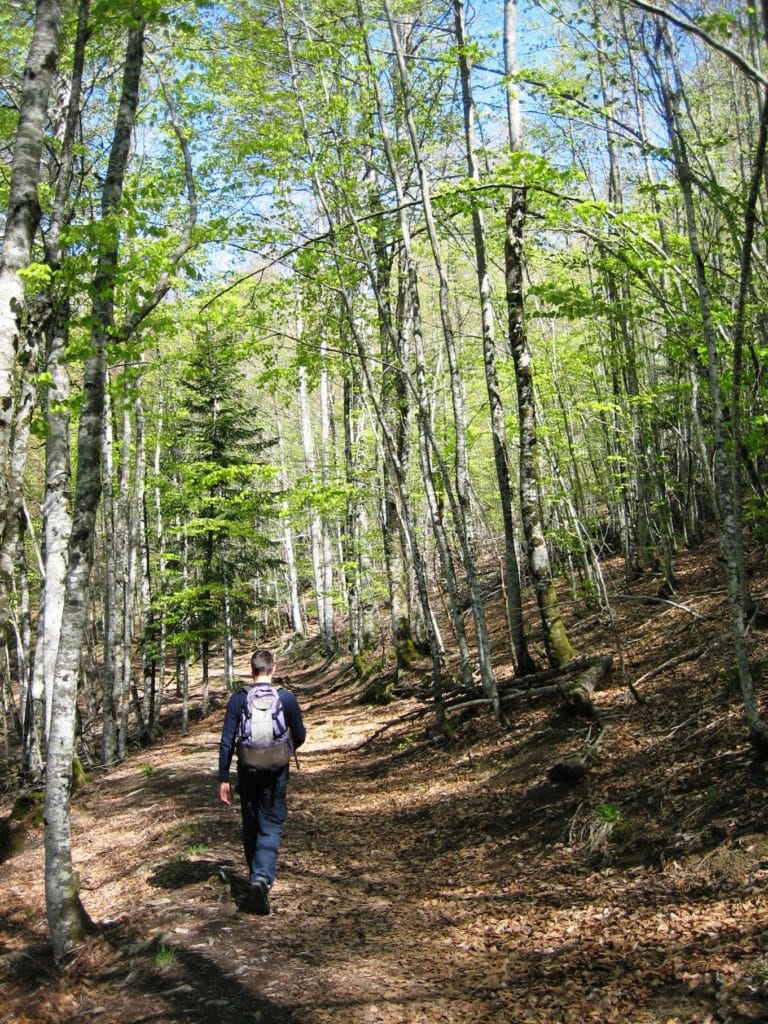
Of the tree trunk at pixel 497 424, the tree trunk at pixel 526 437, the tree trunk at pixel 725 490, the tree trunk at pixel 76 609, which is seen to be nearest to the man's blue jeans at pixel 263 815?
the tree trunk at pixel 76 609

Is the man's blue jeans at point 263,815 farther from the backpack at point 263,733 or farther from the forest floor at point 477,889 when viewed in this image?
the forest floor at point 477,889

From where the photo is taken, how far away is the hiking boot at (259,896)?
4930mm

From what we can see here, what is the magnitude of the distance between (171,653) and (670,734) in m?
31.0

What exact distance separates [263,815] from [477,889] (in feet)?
5.81

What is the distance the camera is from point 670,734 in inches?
248

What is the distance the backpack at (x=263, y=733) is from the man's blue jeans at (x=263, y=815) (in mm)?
99

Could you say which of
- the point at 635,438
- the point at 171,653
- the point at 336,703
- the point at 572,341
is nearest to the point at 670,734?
the point at 635,438

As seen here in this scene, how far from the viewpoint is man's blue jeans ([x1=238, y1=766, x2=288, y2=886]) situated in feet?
16.3

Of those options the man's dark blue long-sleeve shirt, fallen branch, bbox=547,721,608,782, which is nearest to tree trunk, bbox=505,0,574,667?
fallen branch, bbox=547,721,608,782

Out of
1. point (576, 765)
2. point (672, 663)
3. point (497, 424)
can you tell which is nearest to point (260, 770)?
point (576, 765)

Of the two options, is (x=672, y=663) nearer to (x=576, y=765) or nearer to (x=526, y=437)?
(x=576, y=765)

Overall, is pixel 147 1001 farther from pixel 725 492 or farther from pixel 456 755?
pixel 456 755

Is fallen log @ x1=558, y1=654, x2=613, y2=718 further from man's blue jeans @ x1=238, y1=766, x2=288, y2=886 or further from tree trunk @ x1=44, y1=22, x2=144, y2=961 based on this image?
tree trunk @ x1=44, y1=22, x2=144, y2=961

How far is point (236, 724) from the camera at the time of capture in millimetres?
5129
